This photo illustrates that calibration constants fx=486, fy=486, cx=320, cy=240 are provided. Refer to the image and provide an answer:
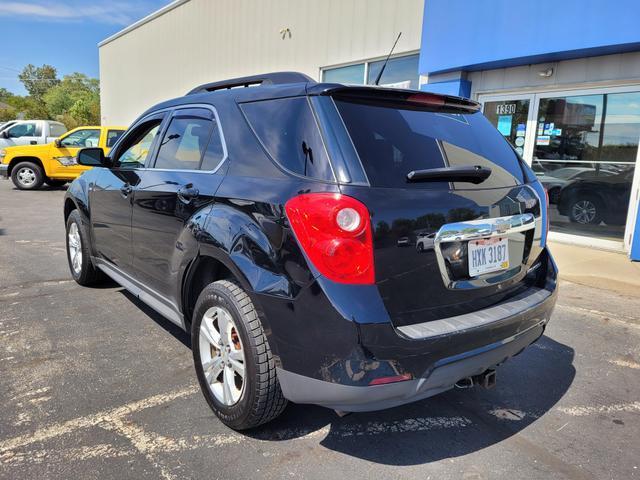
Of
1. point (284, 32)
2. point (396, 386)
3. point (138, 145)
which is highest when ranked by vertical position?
point (284, 32)

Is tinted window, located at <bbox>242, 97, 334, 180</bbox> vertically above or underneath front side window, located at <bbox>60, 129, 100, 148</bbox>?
underneath

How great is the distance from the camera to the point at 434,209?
215 centimetres

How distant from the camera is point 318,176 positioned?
6.93 feet

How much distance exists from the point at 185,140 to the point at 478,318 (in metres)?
2.11

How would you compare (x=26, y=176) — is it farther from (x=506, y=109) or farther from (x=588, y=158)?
(x=588, y=158)

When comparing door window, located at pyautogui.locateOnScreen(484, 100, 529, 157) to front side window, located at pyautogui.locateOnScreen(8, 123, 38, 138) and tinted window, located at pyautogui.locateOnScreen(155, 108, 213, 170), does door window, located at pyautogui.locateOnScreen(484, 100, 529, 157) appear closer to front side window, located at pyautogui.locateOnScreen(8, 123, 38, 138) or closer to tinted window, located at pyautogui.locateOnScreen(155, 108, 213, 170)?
tinted window, located at pyautogui.locateOnScreen(155, 108, 213, 170)

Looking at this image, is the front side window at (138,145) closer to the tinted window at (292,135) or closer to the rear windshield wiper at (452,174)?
the tinted window at (292,135)

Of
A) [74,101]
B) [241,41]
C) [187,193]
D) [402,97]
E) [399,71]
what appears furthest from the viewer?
[74,101]

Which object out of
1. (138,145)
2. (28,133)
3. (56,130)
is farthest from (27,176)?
(138,145)

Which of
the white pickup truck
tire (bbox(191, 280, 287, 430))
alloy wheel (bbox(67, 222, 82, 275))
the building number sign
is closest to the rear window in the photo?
tire (bbox(191, 280, 287, 430))

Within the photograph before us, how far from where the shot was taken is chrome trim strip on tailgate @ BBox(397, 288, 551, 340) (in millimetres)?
2047

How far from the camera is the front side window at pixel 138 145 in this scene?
3.69 meters

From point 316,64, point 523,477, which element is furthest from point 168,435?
point 316,64

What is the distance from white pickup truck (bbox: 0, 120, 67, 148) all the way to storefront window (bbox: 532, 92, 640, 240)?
1511 centimetres
